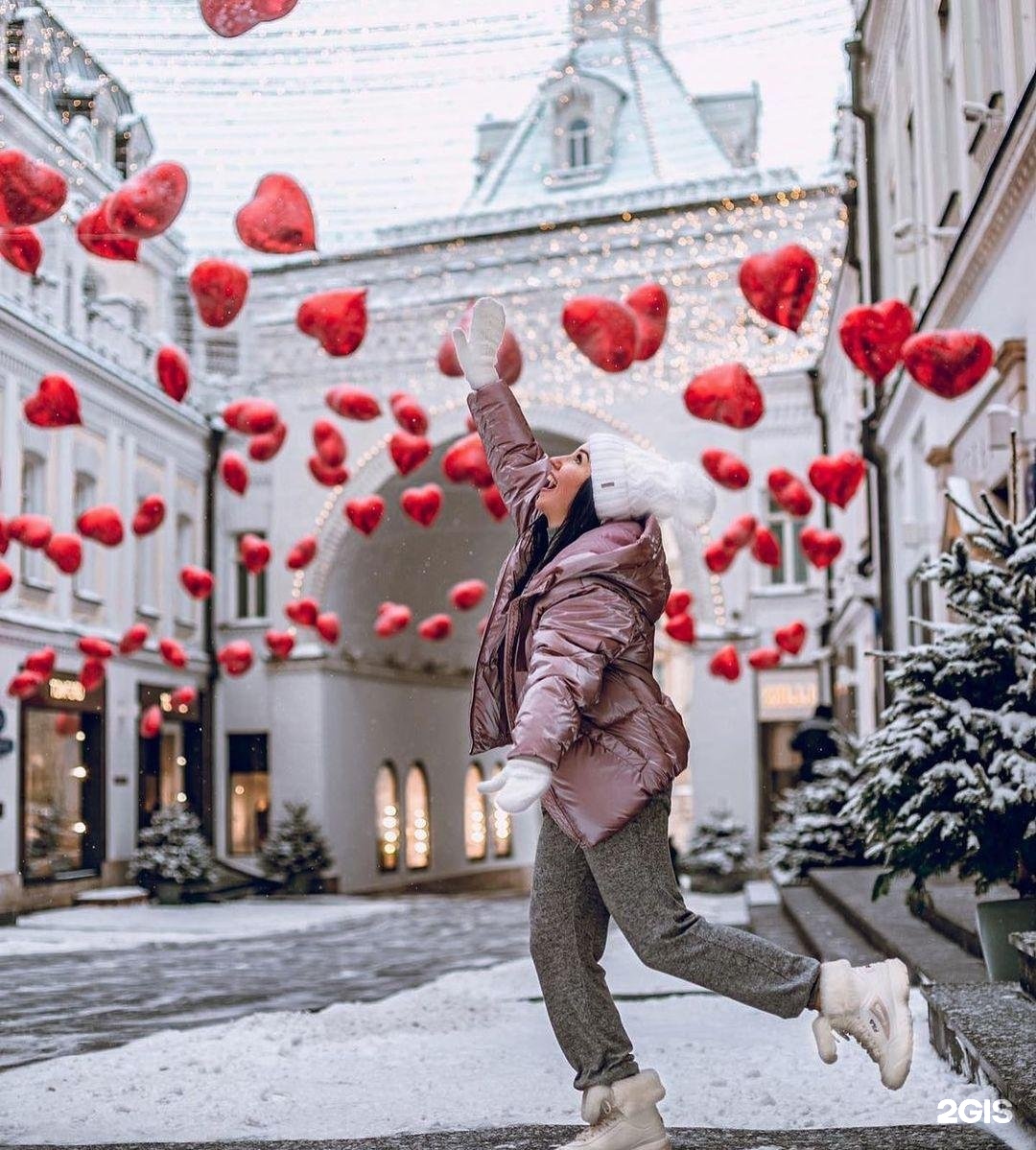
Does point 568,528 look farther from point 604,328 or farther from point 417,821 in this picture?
point 417,821

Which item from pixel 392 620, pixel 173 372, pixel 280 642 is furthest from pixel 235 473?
pixel 280 642

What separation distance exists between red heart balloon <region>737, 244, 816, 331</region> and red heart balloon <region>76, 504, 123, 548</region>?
9.61 metres

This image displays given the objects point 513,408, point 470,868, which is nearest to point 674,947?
point 513,408

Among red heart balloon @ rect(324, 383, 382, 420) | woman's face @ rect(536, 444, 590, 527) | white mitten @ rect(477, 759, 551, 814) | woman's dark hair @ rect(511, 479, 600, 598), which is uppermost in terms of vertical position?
→ red heart balloon @ rect(324, 383, 382, 420)

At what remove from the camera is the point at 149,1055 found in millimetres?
6621

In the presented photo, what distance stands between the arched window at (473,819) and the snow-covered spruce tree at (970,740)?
109ft

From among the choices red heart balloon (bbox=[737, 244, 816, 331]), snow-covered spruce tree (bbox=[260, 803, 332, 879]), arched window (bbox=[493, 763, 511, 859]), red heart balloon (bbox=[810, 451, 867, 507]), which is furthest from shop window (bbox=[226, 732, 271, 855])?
red heart balloon (bbox=[737, 244, 816, 331])

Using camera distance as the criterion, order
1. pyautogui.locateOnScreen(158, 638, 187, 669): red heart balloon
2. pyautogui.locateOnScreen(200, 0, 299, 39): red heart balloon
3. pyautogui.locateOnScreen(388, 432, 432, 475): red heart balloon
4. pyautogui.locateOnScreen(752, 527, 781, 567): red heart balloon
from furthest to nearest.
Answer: pyautogui.locateOnScreen(158, 638, 187, 669): red heart balloon, pyautogui.locateOnScreen(752, 527, 781, 567): red heart balloon, pyautogui.locateOnScreen(388, 432, 432, 475): red heart balloon, pyautogui.locateOnScreen(200, 0, 299, 39): red heart balloon

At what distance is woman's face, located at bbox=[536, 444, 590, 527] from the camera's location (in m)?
4.41

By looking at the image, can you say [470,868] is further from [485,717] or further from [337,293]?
[485,717]

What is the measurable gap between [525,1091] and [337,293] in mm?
12136

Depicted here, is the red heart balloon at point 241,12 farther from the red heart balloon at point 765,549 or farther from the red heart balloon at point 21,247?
the red heart balloon at point 765,549

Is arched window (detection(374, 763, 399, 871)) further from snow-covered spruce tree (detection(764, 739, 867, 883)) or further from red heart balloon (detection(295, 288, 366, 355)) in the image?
red heart balloon (detection(295, 288, 366, 355))

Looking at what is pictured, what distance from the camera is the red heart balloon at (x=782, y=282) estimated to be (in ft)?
49.8
